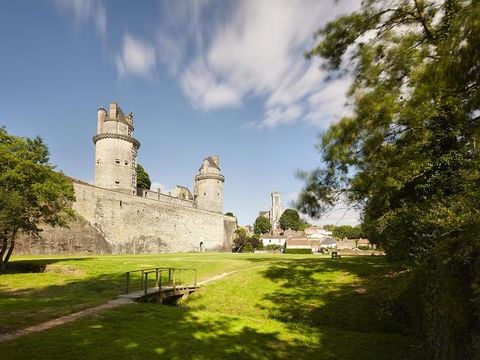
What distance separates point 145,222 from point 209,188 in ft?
57.9

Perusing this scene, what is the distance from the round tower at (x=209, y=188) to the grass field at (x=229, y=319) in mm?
39620

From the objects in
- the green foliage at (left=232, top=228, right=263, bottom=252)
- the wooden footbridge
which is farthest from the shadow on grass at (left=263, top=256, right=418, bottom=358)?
the green foliage at (left=232, top=228, right=263, bottom=252)

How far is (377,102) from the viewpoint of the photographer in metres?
8.58

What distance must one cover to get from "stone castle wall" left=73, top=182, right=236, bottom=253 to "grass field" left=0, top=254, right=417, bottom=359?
17817 mm

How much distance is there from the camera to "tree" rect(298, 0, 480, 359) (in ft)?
19.5

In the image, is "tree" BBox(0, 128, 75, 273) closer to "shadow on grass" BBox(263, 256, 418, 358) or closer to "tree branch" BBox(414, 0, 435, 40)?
"shadow on grass" BBox(263, 256, 418, 358)

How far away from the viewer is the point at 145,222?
42.2 m

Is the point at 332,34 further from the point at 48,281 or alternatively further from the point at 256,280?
the point at 48,281

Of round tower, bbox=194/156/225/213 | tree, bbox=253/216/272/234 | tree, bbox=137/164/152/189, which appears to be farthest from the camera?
tree, bbox=253/216/272/234

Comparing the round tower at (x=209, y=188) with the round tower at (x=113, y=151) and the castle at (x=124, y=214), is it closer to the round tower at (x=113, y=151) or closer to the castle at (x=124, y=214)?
the castle at (x=124, y=214)

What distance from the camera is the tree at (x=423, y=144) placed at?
5949 mm

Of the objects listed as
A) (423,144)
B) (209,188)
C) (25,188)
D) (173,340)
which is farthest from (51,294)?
(209,188)

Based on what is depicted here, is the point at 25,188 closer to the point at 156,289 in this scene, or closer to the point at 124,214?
the point at 156,289

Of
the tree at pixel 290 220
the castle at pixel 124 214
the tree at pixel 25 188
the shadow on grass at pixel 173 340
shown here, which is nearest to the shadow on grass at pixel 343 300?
the shadow on grass at pixel 173 340
